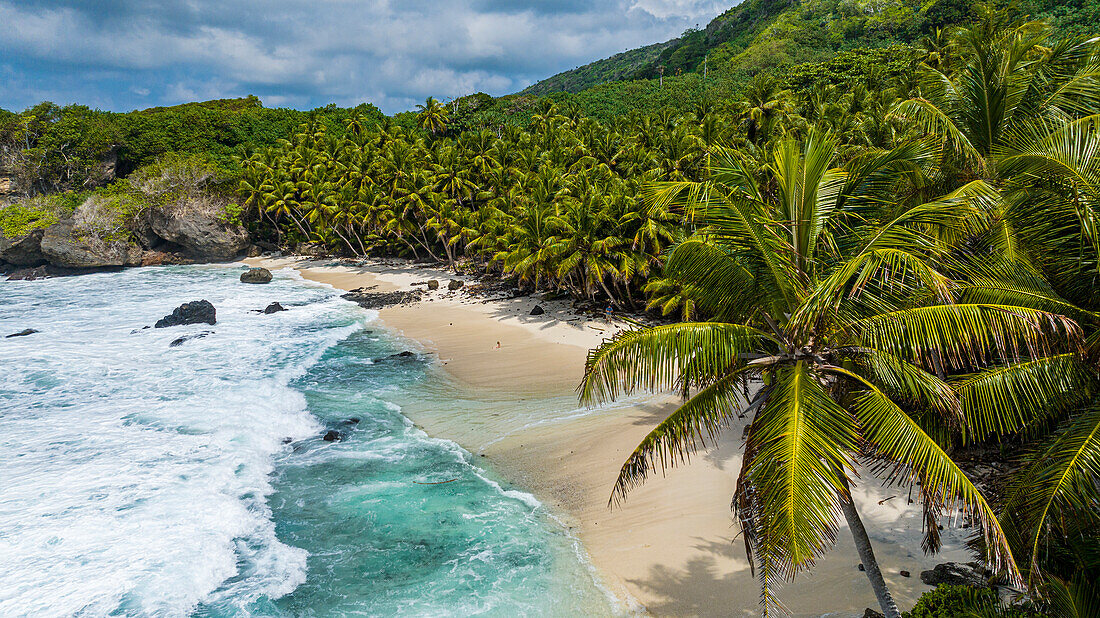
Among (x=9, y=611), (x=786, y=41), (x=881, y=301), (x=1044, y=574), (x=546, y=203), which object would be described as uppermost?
(x=786, y=41)

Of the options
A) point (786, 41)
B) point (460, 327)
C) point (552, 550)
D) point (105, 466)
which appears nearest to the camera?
point (552, 550)

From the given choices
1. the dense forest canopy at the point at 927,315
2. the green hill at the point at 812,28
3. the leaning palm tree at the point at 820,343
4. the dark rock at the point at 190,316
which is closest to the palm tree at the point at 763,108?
the dense forest canopy at the point at 927,315

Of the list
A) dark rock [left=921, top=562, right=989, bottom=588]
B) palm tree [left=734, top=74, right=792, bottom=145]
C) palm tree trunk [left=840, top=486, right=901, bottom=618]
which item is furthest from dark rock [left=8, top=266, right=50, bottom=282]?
dark rock [left=921, top=562, right=989, bottom=588]

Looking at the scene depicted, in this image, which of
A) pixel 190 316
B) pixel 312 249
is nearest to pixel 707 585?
pixel 190 316

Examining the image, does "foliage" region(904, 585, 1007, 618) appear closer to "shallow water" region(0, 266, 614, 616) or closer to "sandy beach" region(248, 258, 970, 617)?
"sandy beach" region(248, 258, 970, 617)

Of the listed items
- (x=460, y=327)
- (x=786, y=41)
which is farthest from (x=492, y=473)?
(x=786, y=41)

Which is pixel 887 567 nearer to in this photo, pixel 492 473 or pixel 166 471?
pixel 492 473

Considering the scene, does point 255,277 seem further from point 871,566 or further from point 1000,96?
point 871,566
